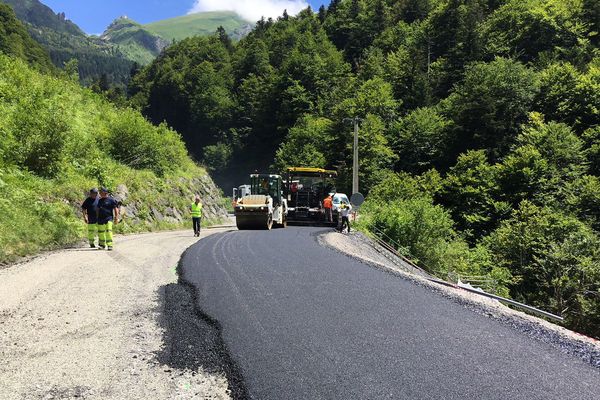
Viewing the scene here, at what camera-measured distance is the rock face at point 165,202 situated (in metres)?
24.6

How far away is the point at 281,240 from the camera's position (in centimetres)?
1727

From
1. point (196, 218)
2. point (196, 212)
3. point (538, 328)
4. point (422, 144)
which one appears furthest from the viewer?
point (422, 144)

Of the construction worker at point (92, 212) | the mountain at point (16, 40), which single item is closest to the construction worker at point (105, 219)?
the construction worker at point (92, 212)

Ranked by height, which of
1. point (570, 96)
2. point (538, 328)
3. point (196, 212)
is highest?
point (570, 96)

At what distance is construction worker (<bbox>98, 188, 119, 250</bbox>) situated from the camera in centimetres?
1352

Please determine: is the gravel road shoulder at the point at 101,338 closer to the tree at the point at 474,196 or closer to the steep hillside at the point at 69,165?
the steep hillside at the point at 69,165

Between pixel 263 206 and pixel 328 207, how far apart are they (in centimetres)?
539

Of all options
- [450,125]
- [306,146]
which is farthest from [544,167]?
[306,146]

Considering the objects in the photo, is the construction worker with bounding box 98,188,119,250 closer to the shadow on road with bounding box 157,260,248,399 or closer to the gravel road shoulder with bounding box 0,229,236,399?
the gravel road shoulder with bounding box 0,229,236,399

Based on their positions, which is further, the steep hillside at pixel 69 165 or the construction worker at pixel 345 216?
the construction worker at pixel 345 216

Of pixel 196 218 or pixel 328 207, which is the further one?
pixel 328 207

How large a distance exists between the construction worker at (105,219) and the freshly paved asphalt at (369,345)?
4.75 meters

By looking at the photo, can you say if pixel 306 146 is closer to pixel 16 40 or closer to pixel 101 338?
pixel 16 40

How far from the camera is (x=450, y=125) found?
57406 mm
